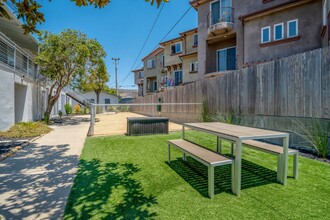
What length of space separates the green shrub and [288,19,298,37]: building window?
7914mm

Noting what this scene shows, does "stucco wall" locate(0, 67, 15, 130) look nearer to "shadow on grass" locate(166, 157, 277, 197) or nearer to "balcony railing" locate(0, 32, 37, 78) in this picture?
"balcony railing" locate(0, 32, 37, 78)

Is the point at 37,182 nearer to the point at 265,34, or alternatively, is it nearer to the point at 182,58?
the point at 265,34

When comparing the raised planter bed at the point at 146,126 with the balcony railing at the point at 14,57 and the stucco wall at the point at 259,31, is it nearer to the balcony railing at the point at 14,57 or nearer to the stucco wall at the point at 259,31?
the balcony railing at the point at 14,57

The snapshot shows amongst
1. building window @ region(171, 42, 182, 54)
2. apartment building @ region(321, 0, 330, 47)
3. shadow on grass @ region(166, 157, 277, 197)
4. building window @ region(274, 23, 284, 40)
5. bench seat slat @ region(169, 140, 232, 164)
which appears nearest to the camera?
bench seat slat @ region(169, 140, 232, 164)

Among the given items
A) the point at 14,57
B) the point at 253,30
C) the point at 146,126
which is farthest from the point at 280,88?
the point at 14,57

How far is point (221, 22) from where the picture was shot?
1464 centimetres

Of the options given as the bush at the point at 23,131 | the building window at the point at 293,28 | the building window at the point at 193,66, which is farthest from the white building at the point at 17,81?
the building window at the point at 293,28

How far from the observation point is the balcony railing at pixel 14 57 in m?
10.4

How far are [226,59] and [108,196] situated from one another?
611 inches

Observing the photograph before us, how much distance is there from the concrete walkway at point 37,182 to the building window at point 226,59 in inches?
532

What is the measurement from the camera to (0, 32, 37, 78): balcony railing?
1045 centimetres

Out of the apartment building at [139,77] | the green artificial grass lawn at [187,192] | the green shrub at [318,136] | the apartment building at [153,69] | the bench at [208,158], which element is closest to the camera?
the green artificial grass lawn at [187,192]

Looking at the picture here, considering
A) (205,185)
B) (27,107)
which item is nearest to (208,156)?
(205,185)

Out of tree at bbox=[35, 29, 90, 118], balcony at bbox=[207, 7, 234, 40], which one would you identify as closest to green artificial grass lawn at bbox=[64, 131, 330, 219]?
tree at bbox=[35, 29, 90, 118]
